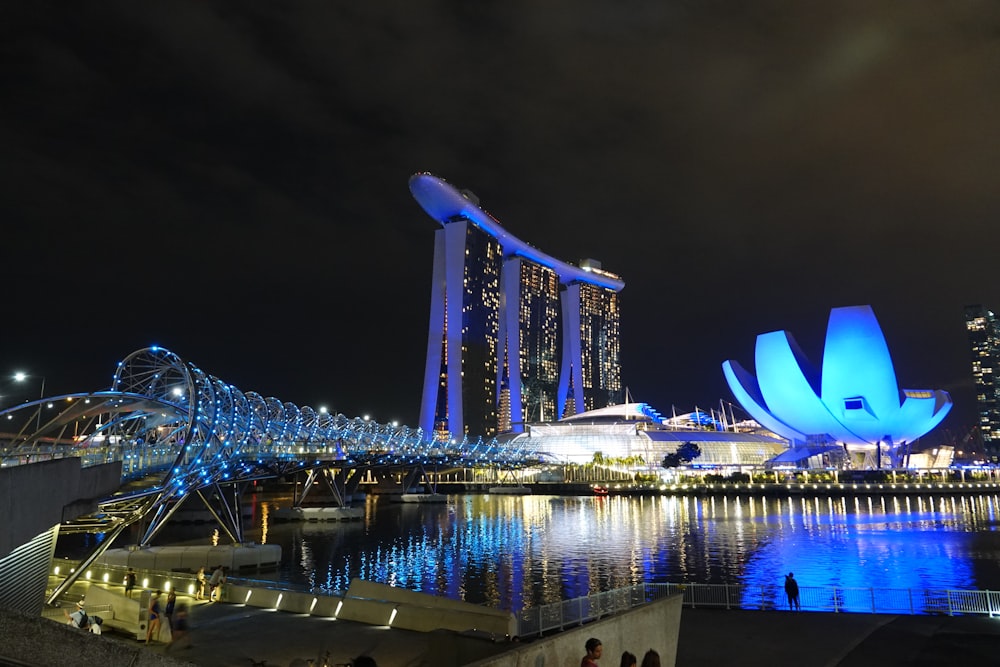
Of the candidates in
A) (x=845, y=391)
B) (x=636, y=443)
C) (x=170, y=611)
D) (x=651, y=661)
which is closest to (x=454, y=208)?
(x=636, y=443)

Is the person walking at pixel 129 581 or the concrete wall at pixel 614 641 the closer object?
the concrete wall at pixel 614 641

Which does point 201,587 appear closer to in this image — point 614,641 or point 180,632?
point 180,632

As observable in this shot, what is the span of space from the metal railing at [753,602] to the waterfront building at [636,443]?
70602 millimetres

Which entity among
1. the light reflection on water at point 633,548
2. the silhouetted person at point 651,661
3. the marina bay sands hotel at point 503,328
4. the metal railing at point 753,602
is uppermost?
the marina bay sands hotel at point 503,328

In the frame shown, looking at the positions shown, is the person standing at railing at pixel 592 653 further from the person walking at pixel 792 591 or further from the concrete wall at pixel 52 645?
the person walking at pixel 792 591

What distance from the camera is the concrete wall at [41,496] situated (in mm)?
8352

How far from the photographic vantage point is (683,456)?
8706 cm

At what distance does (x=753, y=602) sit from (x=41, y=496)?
15.0 metres

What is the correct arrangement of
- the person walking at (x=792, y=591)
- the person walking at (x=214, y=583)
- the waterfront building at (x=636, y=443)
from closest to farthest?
the person walking at (x=214, y=583) → the person walking at (x=792, y=591) → the waterfront building at (x=636, y=443)

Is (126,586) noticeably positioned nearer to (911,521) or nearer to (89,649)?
(89,649)

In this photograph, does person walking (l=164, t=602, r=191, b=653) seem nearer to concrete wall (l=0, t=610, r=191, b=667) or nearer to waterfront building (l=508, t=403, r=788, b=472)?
concrete wall (l=0, t=610, r=191, b=667)

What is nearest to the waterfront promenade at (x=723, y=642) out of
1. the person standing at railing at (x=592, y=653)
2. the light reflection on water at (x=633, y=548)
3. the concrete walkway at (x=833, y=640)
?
the concrete walkway at (x=833, y=640)

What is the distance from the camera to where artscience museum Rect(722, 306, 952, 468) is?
69562 mm

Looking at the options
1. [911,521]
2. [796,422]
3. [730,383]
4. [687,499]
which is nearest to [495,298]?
[730,383]
